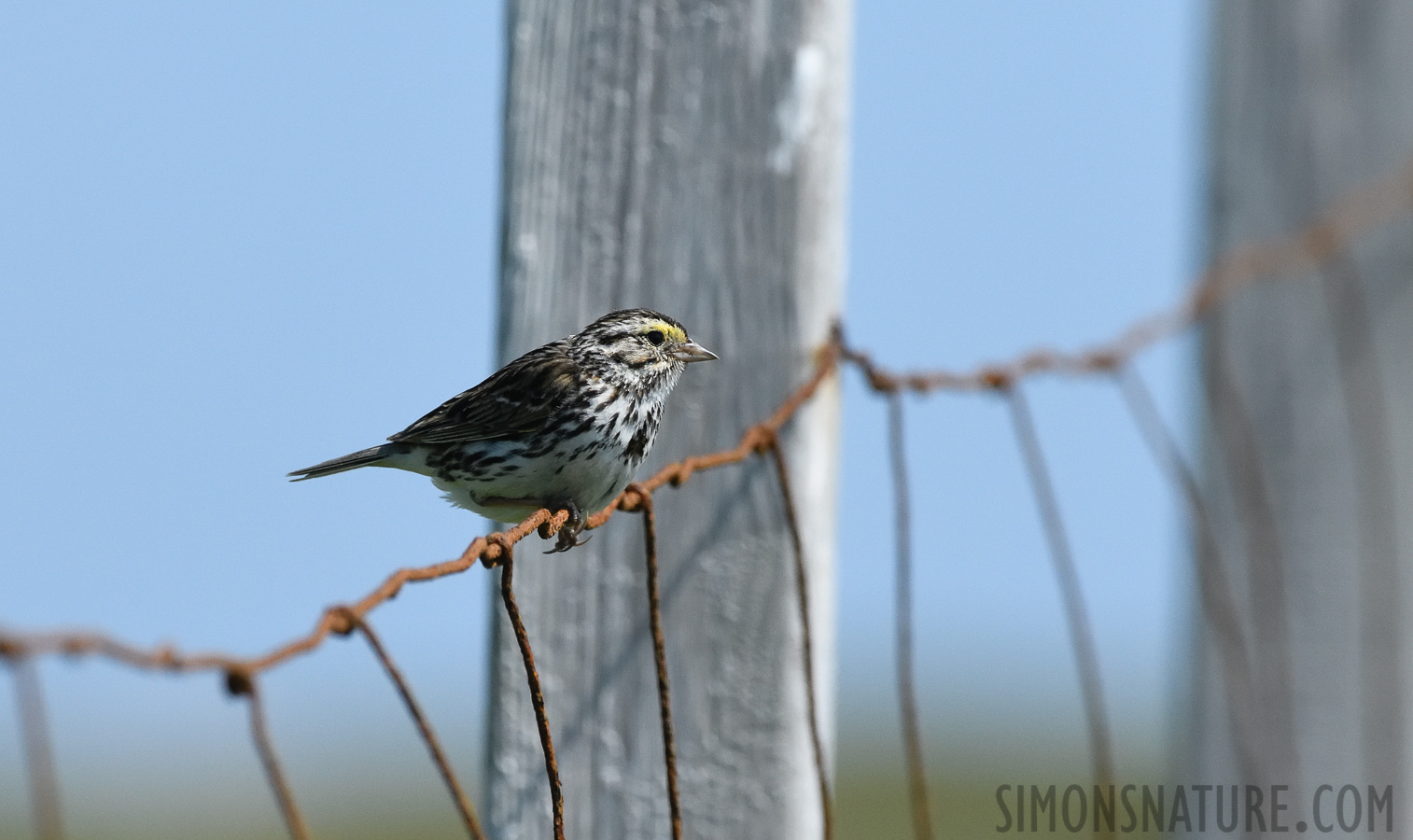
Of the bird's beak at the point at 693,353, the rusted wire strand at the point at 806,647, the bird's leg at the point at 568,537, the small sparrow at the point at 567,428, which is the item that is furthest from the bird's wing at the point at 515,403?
the rusted wire strand at the point at 806,647

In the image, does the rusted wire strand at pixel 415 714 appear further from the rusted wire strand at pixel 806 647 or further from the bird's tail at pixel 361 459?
the bird's tail at pixel 361 459

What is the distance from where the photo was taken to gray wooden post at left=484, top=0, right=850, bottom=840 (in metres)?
3.07

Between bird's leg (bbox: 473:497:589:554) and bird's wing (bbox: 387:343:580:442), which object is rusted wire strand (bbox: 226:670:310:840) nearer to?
bird's leg (bbox: 473:497:589:554)

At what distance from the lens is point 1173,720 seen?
4.09 meters

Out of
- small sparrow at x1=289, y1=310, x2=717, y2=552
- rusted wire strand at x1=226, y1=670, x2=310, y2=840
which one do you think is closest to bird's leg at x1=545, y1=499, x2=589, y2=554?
small sparrow at x1=289, y1=310, x2=717, y2=552

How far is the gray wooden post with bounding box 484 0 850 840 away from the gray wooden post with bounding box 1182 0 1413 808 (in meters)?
1.29

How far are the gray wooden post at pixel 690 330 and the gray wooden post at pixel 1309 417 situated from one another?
1.29 metres

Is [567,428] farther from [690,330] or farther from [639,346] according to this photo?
[690,330]

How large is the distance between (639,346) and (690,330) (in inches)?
13.5

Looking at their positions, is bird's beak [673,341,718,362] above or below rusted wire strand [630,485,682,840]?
above

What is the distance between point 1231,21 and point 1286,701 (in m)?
1.77

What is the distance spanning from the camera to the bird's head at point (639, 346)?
10.9ft

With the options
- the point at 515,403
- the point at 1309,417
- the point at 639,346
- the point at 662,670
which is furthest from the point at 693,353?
the point at 1309,417

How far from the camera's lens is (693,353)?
338cm
